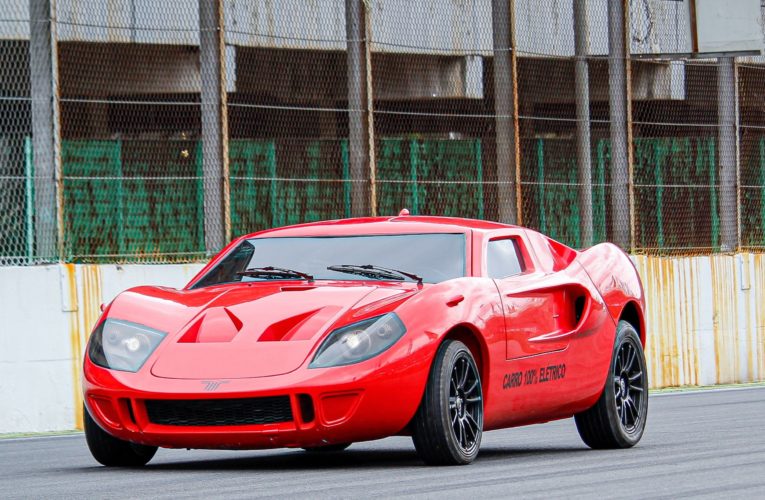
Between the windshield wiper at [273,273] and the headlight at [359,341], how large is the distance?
0.85 metres

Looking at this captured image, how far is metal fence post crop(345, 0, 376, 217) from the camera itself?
1459 cm

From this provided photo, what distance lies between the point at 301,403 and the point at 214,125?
260 inches

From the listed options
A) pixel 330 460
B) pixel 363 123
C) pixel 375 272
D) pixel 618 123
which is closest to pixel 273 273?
pixel 375 272

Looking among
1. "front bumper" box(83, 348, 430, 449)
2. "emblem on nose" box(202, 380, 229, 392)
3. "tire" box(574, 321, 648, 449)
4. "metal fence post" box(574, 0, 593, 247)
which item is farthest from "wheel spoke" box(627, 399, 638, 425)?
"metal fence post" box(574, 0, 593, 247)

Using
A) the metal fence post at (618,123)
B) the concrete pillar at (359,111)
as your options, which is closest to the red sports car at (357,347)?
the concrete pillar at (359,111)

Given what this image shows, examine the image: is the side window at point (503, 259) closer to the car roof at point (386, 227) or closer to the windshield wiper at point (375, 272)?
the car roof at point (386, 227)

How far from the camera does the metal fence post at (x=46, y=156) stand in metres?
12.4

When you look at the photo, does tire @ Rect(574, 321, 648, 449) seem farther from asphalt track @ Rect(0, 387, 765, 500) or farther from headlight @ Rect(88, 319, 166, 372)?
headlight @ Rect(88, 319, 166, 372)

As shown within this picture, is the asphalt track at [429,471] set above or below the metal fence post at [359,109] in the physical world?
below

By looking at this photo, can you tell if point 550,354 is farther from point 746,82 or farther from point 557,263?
point 746,82

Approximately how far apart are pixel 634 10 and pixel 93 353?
1096cm

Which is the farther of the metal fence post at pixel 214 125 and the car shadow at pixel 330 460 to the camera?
the metal fence post at pixel 214 125

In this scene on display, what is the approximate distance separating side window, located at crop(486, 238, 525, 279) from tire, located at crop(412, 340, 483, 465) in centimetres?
89

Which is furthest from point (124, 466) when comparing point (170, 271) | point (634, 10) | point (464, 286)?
point (634, 10)
